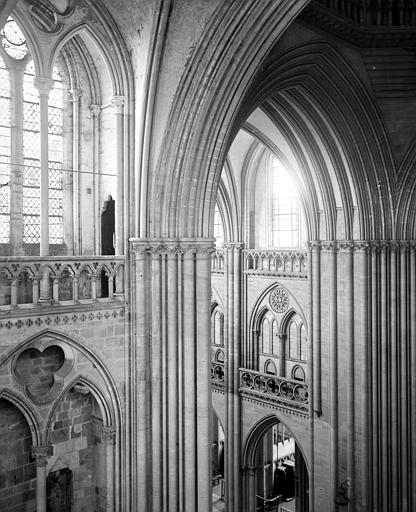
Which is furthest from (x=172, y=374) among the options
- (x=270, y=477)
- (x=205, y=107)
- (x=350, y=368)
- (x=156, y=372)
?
(x=270, y=477)

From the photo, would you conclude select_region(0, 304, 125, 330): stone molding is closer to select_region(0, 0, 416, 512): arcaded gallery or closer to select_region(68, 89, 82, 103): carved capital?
select_region(0, 0, 416, 512): arcaded gallery

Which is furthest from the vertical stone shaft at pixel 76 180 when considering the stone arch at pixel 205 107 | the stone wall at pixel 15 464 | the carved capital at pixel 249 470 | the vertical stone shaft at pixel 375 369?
the carved capital at pixel 249 470

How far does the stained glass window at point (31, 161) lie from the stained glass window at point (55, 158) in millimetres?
211

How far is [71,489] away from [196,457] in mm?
2017

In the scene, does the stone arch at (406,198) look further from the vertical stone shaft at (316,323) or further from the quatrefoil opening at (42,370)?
the quatrefoil opening at (42,370)

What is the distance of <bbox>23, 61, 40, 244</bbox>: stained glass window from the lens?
9062 millimetres

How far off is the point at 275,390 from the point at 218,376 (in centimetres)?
281

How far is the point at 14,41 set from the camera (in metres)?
8.72

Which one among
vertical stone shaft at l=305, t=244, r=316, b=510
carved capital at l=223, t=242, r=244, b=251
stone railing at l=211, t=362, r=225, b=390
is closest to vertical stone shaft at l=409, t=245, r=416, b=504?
vertical stone shaft at l=305, t=244, r=316, b=510

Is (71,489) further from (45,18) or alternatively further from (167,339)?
(45,18)

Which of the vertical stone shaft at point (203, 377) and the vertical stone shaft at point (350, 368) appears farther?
the vertical stone shaft at point (350, 368)

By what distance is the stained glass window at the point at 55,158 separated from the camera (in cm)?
938

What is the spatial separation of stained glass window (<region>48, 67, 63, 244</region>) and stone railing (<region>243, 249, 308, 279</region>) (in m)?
8.92

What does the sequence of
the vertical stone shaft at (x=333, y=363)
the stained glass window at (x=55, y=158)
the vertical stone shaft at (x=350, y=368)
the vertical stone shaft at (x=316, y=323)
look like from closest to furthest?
the stained glass window at (x=55, y=158) < the vertical stone shaft at (x=350, y=368) < the vertical stone shaft at (x=333, y=363) < the vertical stone shaft at (x=316, y=323)
